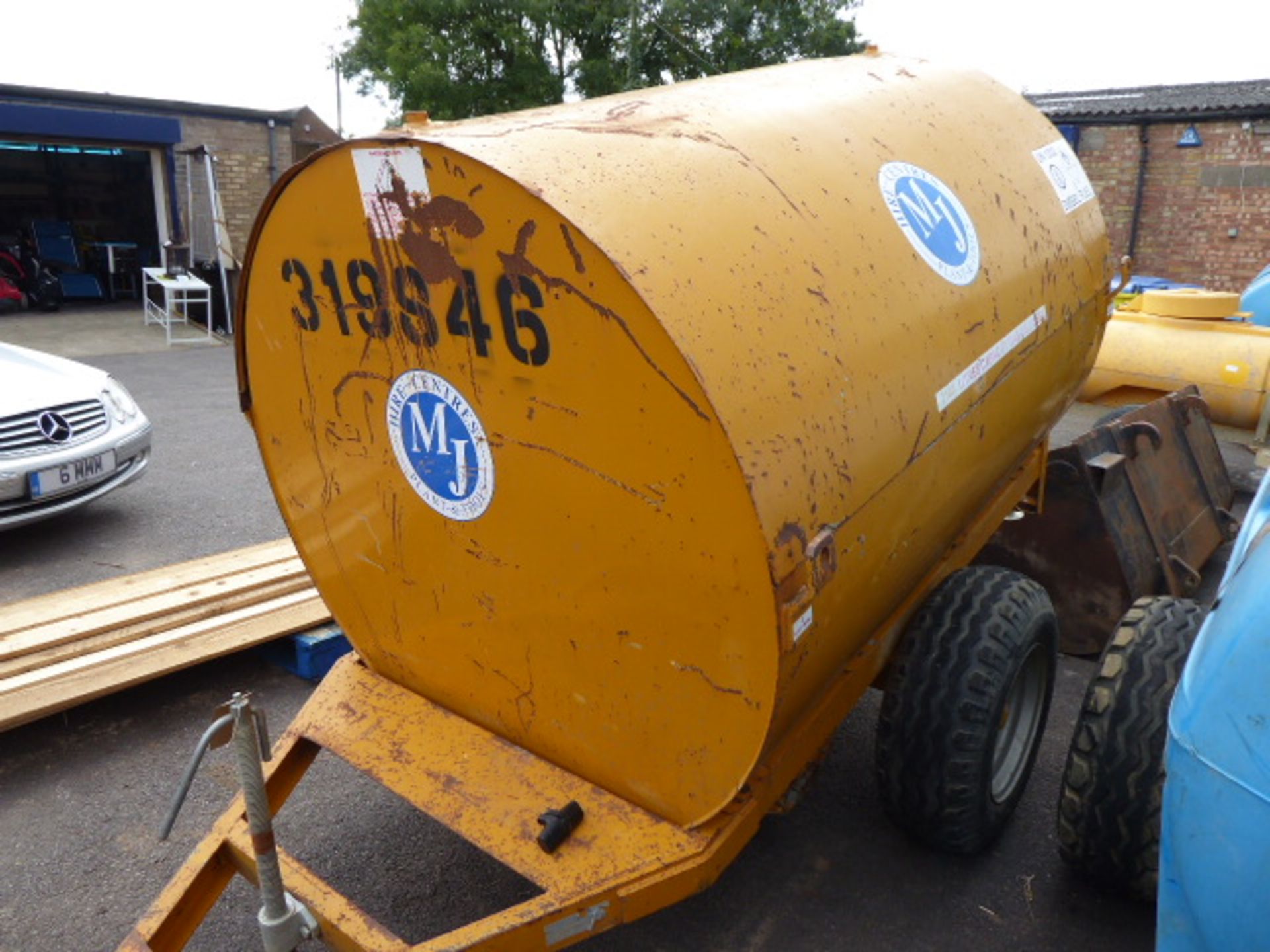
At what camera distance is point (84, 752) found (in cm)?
358

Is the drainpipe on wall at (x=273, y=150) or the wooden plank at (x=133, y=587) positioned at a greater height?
the drainpipe on wall at (x=273, y=150)

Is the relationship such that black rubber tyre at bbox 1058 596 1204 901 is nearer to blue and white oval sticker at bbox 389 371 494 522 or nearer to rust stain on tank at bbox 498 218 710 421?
rust stain on tank at bbox 498 218 710 421

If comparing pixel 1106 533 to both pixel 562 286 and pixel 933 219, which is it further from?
pixel 562 286

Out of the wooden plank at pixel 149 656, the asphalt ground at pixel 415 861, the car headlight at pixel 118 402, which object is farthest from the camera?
the car headlight at pixel 118 402

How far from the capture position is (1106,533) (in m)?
4.23

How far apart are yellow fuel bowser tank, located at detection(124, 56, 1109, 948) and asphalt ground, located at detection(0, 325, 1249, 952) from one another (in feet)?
2.07

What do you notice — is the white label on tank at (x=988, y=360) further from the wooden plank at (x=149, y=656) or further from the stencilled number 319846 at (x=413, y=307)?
the wooden plank at (x=149, y=656)

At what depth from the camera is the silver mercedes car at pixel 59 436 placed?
5.07m

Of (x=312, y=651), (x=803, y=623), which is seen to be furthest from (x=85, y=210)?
(x=803, y=623)

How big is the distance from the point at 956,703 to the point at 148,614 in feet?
11.0

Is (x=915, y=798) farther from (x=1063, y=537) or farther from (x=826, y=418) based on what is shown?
(x=1063, y=537)

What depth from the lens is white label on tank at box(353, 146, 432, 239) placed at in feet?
6.36

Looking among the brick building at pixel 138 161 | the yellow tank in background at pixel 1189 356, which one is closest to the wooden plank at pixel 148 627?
the yellow tank in background at pixel 1189 356

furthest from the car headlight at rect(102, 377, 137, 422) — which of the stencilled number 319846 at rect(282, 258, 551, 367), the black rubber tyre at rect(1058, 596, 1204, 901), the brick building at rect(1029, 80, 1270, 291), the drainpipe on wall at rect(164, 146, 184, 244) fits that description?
the brick building at rect(1029, 80, 1270, 291)
